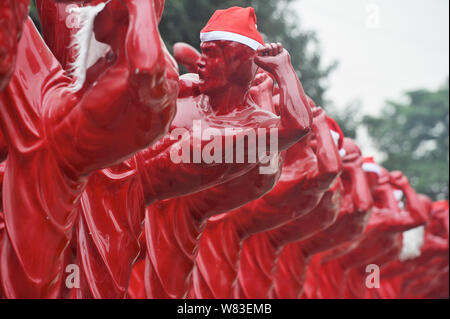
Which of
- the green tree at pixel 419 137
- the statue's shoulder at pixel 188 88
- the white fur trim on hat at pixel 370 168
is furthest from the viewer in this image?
the green tree at pixel 419 137

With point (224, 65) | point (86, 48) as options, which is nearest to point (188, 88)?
point (224, 65)

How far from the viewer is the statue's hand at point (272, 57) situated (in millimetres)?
3113

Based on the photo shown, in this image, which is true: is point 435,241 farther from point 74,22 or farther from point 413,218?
point 74,22

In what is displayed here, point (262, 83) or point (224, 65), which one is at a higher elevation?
point (224, 65)

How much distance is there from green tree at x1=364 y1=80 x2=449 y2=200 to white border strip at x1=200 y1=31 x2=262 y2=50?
8.96 m

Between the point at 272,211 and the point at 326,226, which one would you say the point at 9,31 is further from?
the point at 326,226

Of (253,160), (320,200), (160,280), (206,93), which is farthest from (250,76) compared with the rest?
(320,200)

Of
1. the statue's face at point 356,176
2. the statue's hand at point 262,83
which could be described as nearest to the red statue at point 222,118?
the statue's hand at point 262,83

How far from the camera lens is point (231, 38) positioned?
3.33 m

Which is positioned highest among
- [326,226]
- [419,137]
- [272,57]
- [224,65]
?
[272,57]

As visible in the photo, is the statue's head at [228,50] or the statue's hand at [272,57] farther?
the statue's head at [228,50]

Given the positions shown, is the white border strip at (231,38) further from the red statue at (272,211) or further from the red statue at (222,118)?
the red statue at (272,211)

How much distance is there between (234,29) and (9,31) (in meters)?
1.48

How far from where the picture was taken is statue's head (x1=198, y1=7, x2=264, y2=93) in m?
3.34
